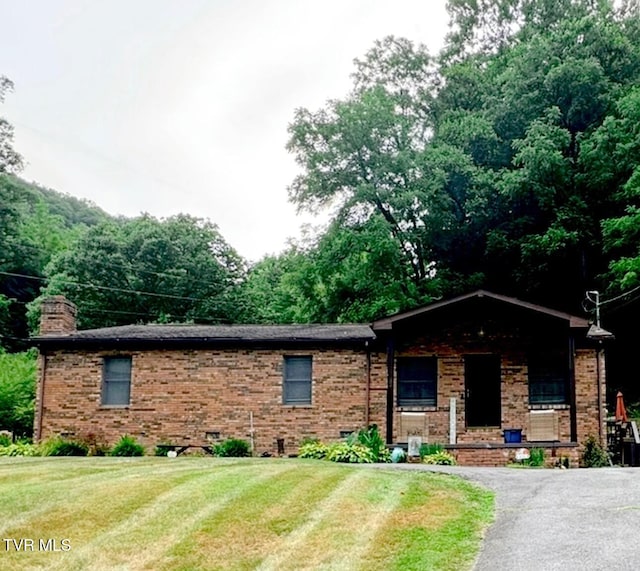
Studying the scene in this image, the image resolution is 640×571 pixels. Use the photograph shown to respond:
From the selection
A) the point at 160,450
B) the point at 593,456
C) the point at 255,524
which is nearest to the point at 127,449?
the point at 160,450

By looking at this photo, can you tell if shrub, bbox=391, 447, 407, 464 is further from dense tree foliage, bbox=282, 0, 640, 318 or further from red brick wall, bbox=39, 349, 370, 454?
dense tree foliage, bbox=282, 0, 640, 318

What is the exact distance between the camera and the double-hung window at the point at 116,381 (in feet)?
63.6

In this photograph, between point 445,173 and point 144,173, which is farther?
point 144,173

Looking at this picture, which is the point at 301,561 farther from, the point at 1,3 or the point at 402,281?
the point at 402,281

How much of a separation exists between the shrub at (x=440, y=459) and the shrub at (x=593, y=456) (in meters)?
3.27

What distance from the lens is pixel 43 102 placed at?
1025 inches

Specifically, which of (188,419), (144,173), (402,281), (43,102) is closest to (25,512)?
(188,419)

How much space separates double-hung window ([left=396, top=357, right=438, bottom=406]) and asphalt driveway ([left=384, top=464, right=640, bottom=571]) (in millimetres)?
6466

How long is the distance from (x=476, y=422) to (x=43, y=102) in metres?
17.4

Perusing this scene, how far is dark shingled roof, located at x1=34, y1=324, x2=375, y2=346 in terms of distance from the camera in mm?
19031

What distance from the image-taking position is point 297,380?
1917cm

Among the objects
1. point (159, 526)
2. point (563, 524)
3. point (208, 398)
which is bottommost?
point (159, 526)

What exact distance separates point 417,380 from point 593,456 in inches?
168

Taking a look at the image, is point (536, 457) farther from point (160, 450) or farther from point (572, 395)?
point (160, 450)
